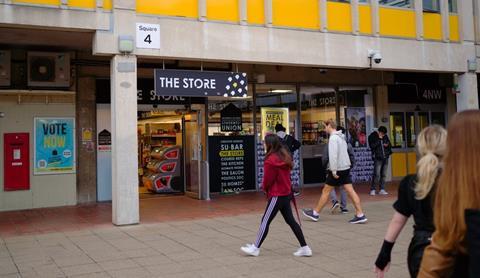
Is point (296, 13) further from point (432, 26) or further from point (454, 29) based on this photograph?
point (454, 29)

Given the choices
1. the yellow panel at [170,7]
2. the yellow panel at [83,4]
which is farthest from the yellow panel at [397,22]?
the yellow panel at [83,4]

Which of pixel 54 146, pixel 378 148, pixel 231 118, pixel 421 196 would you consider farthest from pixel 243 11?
pixel 421 196

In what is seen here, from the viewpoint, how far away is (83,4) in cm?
917

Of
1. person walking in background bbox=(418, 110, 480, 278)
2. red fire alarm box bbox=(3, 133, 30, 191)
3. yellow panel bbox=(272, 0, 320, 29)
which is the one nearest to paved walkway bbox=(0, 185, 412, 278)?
red fire alarm box bbox=(3, 133, 30, 191)

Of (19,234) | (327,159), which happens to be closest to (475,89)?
(327,159)

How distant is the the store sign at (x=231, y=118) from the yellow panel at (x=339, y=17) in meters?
3.65

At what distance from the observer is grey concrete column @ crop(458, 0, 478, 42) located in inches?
546

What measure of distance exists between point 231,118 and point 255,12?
12.5 feet

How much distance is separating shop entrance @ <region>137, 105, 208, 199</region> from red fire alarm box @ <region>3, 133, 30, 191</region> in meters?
2.97

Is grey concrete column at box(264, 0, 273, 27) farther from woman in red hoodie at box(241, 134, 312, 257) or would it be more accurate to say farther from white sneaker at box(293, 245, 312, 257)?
white sneaker at box(293, 245, 312, 257)

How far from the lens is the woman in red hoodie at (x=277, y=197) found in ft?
21.6

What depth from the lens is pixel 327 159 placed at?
9750 millimetres

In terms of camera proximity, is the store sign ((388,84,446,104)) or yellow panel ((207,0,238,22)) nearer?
yellow panel ((207,0,238,22))

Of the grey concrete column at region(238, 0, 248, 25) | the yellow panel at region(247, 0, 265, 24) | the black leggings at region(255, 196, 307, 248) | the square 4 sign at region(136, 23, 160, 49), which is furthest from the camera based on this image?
the yellow panel at region(247, 0, 265, 24)
